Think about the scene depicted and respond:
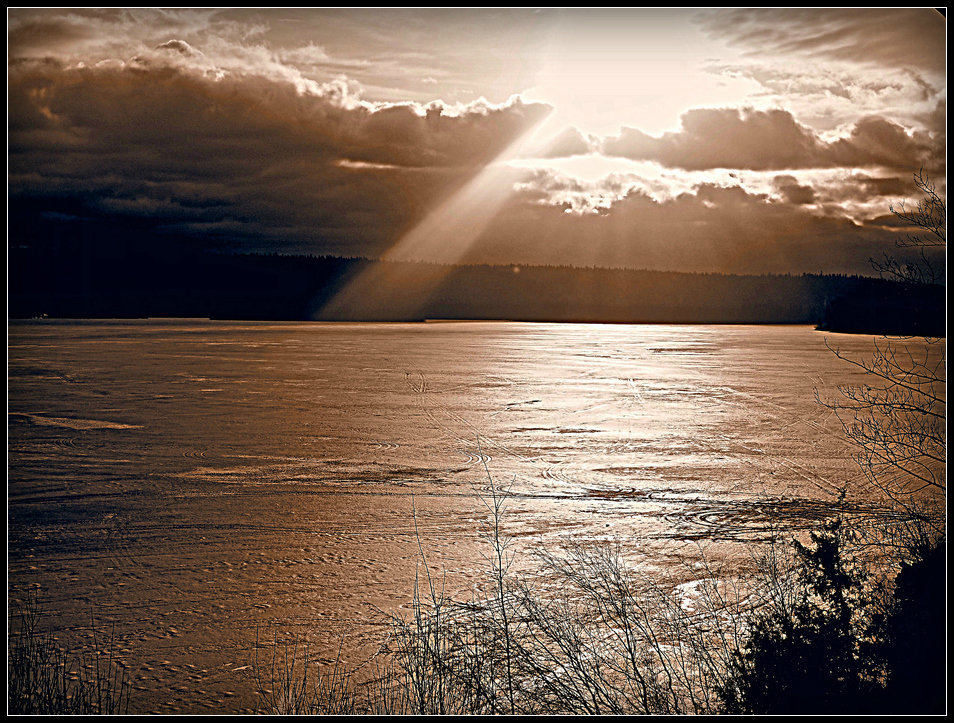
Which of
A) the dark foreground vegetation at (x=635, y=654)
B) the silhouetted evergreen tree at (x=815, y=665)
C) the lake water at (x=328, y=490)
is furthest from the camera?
the lake water at (x=328, y=490)

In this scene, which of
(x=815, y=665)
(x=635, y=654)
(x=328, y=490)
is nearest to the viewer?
(x=815, y=665)

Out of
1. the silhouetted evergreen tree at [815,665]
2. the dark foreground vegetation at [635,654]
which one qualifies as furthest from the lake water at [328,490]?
the silhouetted evergreen tree at [815,665]

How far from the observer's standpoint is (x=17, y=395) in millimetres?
21719

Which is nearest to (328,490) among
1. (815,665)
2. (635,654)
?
(635,654)

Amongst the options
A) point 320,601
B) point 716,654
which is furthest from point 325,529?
point 716,654

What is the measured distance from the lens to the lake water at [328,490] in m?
7.42

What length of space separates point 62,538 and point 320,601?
3704 millimetres

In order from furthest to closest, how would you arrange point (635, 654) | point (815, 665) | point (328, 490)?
point (328, 490) → point (635, 654) → point (815, 665)

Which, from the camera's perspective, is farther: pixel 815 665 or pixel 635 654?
pixel 635 654

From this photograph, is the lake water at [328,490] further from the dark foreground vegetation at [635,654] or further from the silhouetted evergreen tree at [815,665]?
the silhouetted evergreen tree at [815,665]

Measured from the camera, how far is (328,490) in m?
11.9

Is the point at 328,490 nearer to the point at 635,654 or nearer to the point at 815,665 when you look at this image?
the point at 635,654

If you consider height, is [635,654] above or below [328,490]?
below

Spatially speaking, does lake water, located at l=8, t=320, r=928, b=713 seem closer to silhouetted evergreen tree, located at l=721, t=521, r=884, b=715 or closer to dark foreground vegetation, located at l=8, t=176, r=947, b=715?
dark foreground vegetation, located at l=8, t=176, r=947, b=715
